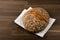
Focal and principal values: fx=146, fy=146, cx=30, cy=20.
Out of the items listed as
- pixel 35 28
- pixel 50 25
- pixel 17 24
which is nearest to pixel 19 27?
pixel 17 24

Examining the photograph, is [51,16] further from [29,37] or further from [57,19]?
[29,37]

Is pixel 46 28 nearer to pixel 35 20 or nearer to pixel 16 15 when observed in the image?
pixel 35 20

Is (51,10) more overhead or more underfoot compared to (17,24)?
more overhead

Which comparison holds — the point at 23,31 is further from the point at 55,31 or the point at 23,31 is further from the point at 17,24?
the point at 55,31

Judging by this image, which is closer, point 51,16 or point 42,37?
point 42,37
